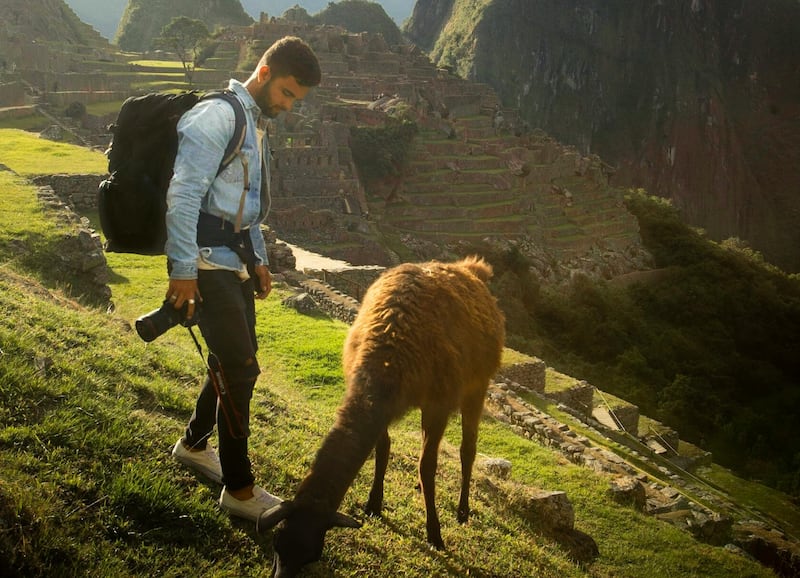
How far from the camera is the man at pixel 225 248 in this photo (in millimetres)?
2984

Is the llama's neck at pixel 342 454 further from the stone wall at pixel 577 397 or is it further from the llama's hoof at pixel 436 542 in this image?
the stone wall at pixel 577 397

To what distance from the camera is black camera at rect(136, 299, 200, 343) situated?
9.74 ft

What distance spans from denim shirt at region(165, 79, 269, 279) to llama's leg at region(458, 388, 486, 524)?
183 centimetres

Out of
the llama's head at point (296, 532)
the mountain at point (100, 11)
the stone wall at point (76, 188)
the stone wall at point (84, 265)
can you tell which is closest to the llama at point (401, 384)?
the llama's head at point (296, 532)

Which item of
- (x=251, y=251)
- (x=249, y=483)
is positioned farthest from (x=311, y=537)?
(x=251, y=251)

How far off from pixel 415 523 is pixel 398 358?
1.16 metres

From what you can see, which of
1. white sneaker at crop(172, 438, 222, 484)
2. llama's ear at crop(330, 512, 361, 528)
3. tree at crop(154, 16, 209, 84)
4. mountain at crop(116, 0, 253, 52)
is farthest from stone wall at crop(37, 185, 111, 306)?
mountain at crop(116, 0, 253, 52)

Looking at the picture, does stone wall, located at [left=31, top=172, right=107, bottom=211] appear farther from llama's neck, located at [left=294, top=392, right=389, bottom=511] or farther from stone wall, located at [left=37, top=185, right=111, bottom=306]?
llama's neck, located at [left=294, top=392, right=389, bottom=511]

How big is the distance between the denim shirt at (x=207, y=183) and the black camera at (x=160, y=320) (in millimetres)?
165

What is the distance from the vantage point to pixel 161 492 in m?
3.13

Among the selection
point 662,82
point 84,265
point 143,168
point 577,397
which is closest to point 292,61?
point 143,168

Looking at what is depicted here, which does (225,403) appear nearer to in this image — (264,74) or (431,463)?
(431,463)

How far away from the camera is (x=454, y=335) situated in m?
3.93

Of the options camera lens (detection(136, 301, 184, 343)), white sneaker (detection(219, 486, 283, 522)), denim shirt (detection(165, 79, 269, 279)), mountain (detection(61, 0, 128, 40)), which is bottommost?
white sneaker (detection(219, 486, 283, 522))
